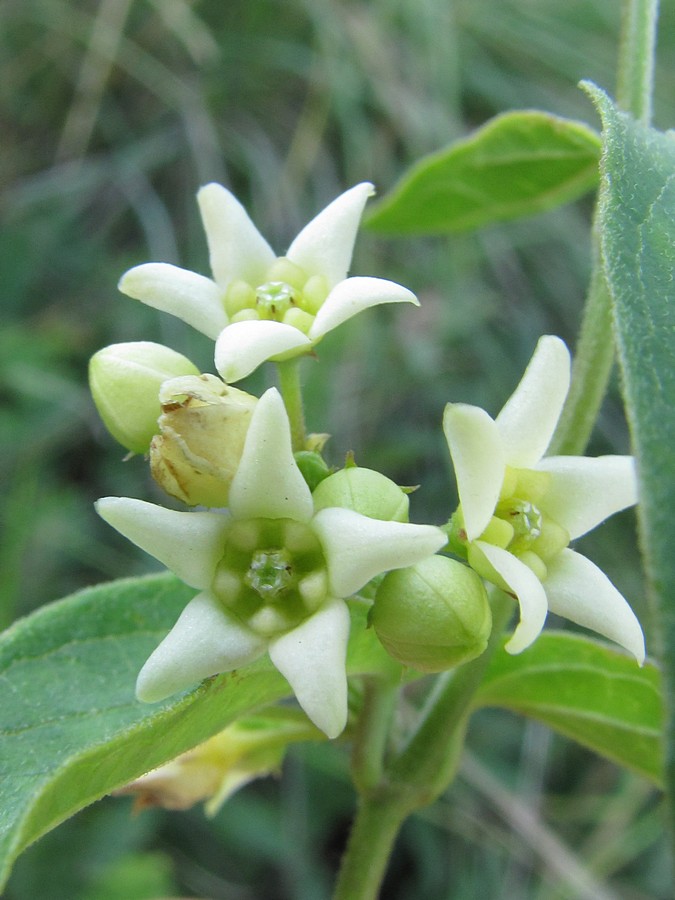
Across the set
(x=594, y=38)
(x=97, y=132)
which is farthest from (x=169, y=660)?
(x=594, y=38)

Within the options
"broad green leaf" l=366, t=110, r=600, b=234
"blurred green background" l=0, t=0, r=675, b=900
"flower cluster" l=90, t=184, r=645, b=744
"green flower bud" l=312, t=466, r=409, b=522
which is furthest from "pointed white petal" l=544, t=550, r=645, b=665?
"blurred green background" l=0, t=0, r=675, b=900

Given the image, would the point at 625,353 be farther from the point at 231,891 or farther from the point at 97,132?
the point at 97,132

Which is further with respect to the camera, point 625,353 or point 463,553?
point 463,553

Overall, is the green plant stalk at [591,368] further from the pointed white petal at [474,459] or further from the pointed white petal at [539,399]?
the pointed white petal at [474,459]

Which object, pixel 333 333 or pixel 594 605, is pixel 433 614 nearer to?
pixel 594 605

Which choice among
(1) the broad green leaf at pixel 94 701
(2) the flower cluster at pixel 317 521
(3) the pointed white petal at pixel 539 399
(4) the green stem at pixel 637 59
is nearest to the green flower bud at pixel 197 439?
(2) the flower cluster at pixel 317 521
